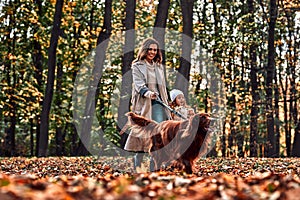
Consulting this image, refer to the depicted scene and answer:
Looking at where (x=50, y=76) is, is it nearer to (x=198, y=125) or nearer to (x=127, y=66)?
(x=127, y=66)

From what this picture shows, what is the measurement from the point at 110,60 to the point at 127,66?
12984 mm

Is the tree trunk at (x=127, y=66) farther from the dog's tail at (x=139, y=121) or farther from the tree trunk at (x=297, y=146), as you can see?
the tree trunk at (x=297, y=146)

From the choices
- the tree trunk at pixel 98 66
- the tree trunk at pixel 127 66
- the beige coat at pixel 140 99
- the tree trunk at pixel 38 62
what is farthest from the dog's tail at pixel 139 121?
the tree trunk at pixel 38 62

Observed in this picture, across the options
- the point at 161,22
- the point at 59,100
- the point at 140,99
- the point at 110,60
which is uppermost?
the point at 110,60

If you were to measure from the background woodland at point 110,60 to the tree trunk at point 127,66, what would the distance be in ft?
15.2

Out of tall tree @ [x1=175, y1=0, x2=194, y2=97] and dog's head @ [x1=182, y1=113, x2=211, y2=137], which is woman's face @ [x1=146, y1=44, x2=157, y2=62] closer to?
dog's head @ [x1=182, y1=113, x2=211, y2=137]

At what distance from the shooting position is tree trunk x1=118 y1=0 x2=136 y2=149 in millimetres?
16094

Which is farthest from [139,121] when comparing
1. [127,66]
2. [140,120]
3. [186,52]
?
[186,52]

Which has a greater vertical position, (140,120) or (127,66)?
(127,66)

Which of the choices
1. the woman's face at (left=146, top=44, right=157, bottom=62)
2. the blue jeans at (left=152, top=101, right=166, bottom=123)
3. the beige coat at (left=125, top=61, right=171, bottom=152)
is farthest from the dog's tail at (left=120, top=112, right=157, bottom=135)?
the woman's face at (left=146, top=44, right=157, bottom=62)

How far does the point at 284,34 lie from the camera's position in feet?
108

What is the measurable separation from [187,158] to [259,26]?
19.6 metres

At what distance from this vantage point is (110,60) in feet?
95.4

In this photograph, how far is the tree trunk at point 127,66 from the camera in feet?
52.8
